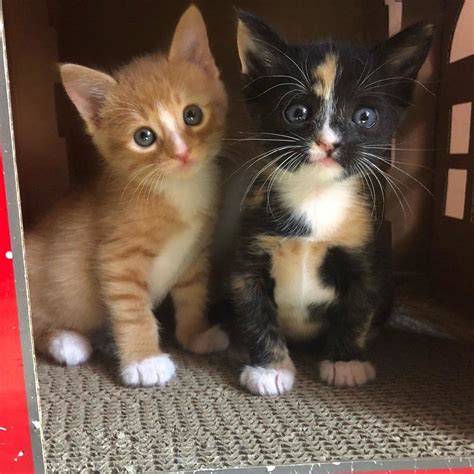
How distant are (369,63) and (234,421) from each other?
580 millimetres

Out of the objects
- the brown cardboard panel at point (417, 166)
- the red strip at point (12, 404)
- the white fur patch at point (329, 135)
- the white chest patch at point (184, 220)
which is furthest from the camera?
the brown cardboard panel at point (417, 166)

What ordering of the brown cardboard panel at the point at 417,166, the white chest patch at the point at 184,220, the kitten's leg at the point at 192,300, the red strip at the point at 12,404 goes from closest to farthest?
the red strip at the point at 12,404, the white chest patch at the point at 184,220, the kitten's leg at the point at 192,300, the brown cardboard panel at the point at 417,166

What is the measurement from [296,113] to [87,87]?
40 cm

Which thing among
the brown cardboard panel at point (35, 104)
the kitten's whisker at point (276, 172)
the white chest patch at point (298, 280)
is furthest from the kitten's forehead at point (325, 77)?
the brown cardboard panel at point (35, 104)

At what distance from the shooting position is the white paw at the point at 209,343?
1.14 metres

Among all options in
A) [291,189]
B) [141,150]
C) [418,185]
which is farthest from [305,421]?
[418,185]

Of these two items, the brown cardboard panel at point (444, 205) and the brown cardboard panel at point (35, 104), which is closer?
the brown cardboard panel at point (444, 205)

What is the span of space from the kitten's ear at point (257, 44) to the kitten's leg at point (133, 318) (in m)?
0.38

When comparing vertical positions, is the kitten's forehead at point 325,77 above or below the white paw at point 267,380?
above

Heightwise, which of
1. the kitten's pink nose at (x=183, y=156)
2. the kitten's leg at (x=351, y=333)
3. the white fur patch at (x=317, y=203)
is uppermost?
the kitten's pink nose at (x=183, y=156)

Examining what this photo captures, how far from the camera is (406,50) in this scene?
920 mm

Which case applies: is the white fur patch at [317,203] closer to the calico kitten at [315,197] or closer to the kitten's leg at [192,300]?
the calico kitten at [315,197]

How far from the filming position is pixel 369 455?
0.76m

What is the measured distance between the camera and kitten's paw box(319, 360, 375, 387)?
3.20 feet
